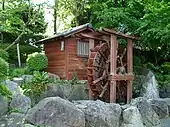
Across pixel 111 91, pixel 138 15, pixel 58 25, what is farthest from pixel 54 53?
pixel 58 25

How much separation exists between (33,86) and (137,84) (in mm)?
5306

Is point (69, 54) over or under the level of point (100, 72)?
over

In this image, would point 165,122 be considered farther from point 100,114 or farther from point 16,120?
point 16,120

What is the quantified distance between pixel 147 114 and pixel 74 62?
3.98 m

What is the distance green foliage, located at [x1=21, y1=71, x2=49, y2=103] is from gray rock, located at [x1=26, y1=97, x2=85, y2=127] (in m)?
2.13

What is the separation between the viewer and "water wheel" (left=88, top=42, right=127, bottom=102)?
10680 millimetres

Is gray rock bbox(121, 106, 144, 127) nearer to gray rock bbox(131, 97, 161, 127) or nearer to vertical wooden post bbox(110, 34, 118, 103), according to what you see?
gray rock bbox(131, 97, 161, 127)

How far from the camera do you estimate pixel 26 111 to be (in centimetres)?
759

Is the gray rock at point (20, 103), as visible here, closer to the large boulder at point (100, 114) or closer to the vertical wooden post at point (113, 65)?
the large boulder at point (100, 114)

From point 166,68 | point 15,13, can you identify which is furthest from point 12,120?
point 166,68

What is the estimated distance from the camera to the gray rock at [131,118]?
9.05 meters

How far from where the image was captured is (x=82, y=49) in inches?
480

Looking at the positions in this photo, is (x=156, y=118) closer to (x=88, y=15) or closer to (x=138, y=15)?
(x=138, y=15)

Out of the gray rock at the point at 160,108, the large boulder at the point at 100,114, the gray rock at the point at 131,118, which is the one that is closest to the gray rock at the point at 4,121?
the large boulder at the point at 100,114
